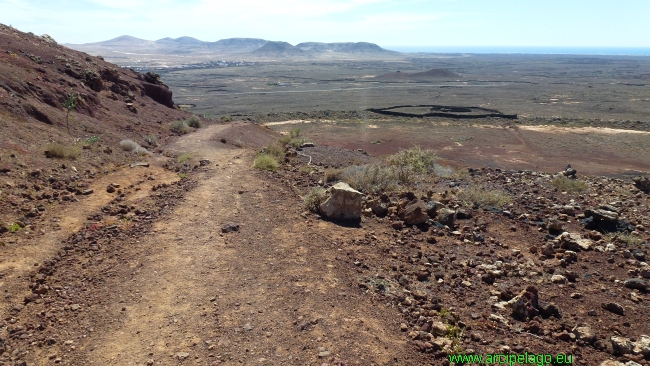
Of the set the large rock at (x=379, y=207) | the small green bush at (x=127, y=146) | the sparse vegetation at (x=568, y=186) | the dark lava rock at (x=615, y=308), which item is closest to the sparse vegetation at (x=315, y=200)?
the large rock at (x=379, y=207)

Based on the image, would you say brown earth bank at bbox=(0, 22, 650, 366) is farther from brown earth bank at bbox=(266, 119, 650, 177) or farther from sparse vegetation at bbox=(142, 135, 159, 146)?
brown earth bank at bbox=(266, 119, 650, 177)

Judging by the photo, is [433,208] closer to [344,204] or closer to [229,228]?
[344,204]

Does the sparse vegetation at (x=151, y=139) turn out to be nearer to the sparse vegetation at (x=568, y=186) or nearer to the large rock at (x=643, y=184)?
the sparse vegetation at (x=568, y=186)

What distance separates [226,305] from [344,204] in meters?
3.98

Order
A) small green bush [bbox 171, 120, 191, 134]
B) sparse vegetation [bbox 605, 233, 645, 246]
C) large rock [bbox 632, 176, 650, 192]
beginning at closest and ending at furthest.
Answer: sparse vegetation [bbox 605, 233, 645, 246]
large rock [bbox 632, 176, 650, 192]
small green bush [bbox 171, 120, 191, 134]

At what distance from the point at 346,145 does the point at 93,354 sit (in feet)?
93.1

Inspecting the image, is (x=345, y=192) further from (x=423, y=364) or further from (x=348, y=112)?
(x=348, y=112)

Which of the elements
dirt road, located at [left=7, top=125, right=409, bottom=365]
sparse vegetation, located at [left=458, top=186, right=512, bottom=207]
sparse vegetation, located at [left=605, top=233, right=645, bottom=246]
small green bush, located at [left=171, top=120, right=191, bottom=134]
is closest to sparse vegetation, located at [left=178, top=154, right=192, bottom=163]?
dirt road, located at [left=7, top=125, right=409, bottom=365]

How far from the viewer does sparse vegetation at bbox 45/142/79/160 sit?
11.0 metres

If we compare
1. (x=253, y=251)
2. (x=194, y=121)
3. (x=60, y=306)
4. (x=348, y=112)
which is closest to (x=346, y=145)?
(x=194, y=121)

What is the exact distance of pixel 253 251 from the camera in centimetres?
725

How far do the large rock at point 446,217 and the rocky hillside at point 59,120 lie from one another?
8077mm

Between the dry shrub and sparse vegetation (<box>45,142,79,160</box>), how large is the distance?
24.8 ft

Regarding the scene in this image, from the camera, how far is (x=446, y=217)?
8.93 metres
